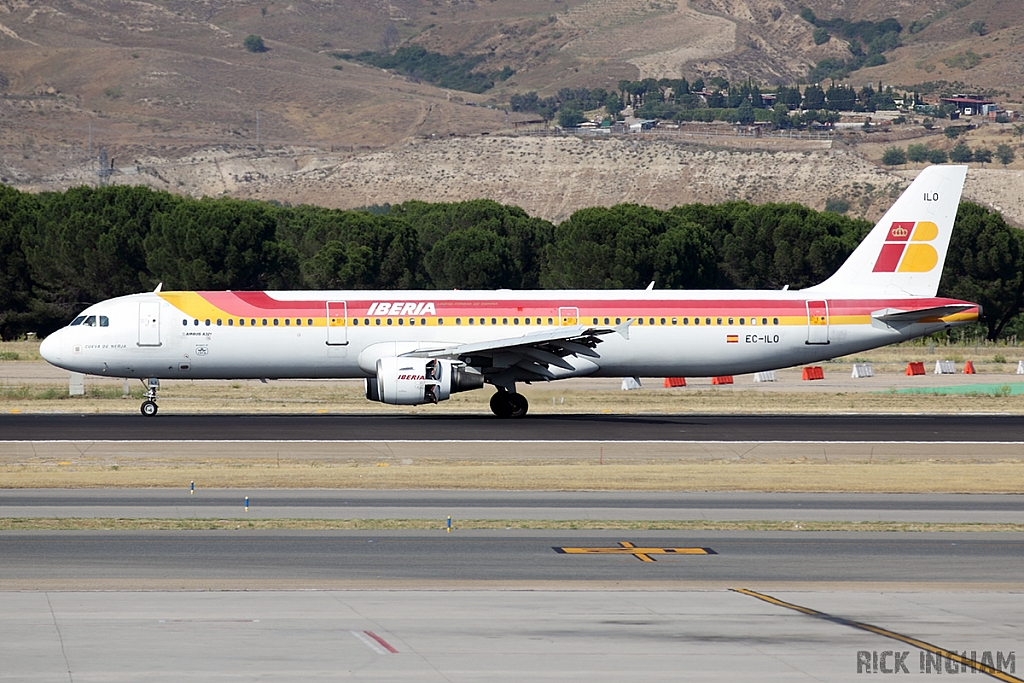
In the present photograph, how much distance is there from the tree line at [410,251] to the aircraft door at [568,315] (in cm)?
4600

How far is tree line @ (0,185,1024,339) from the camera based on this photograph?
87062mm

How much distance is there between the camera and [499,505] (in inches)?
973

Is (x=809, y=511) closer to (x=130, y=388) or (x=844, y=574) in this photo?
(x=844, y=574)

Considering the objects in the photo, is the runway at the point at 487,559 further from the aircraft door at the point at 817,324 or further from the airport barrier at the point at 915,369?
the airport barrier at the point at 915,369

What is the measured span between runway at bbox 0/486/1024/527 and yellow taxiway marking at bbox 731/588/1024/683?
6184 mm

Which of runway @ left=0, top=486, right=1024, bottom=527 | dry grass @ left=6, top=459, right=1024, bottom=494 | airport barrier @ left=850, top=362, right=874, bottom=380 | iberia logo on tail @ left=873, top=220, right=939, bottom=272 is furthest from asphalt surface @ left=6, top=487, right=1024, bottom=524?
airport barrier @ left=850, top=362, right=874, bottom=380

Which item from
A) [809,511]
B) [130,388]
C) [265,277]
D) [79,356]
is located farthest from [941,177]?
[265,277]

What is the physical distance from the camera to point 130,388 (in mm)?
53750

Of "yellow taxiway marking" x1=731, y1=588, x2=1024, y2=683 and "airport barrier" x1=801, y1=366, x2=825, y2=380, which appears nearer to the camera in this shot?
"yellow taxiway marking" x1=731, y1=588, x2=1024, y2=683

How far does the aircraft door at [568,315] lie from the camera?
41.6 m

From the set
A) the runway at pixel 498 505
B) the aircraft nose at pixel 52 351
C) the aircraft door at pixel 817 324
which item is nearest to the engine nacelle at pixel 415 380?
the aircraft nose at pixel 52 351

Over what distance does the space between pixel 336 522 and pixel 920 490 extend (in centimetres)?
1162

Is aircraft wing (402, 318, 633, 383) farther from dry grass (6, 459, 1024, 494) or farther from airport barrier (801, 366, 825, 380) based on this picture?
airport barrier (801, 366, 825, 380)

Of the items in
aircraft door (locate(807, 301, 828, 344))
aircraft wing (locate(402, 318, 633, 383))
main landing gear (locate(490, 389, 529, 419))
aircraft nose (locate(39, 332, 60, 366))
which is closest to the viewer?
aircraft wing (locate(402, 318, 633, 383))
